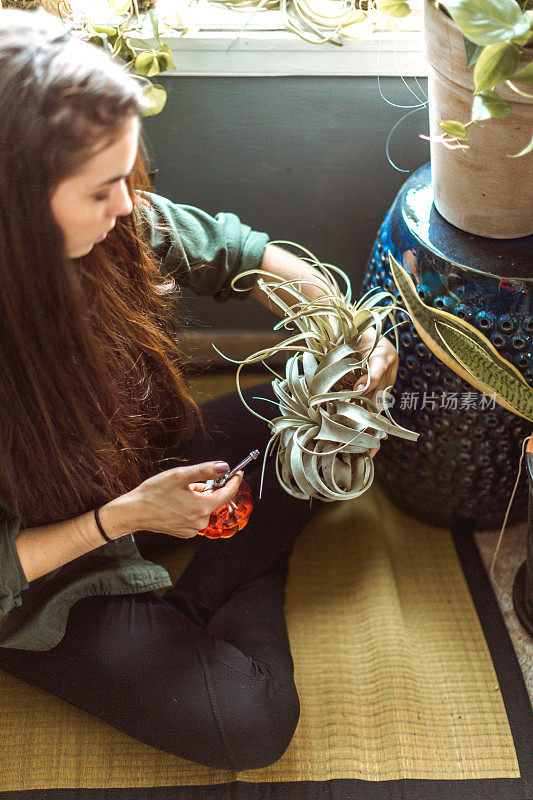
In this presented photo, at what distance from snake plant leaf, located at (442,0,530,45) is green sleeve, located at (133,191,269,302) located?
0.45 meters

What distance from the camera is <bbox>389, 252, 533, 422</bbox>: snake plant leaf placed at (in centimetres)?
85

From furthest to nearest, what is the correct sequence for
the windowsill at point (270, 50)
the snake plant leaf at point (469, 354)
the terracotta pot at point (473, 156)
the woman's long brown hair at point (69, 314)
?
the windowsill at point (270, 50) → the snake plant leaf at point (469, 354) → the terracotta pot at point (473, 156) → the woman's long brown hair at point (69, 314)

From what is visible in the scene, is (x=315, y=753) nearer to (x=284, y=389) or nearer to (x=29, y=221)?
(x=284, y=389)

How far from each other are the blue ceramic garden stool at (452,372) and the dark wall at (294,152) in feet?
0.75

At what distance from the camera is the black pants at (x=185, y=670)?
2.95ft

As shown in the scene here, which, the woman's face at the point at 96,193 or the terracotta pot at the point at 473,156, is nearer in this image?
the woman's face at the point at 96,193

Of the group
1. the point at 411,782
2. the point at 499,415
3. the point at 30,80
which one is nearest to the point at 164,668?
the point at 411,782

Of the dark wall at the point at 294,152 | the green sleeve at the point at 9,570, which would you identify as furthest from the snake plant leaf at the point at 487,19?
the green sleeve at the point at 9,570

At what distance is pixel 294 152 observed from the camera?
4.02 feet

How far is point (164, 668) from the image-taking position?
0.91m

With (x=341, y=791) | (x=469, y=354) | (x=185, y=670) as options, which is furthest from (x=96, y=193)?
(x=341, y=791)

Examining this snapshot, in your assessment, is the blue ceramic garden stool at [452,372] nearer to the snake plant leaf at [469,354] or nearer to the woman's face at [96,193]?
the snake plant leaf at [469,354]

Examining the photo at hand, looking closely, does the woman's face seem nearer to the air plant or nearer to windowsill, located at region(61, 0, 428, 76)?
the air plant

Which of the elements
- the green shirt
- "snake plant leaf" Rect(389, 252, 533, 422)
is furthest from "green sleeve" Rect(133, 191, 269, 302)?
"snake plant leaf" Rect(389, 252, 533, 422)
